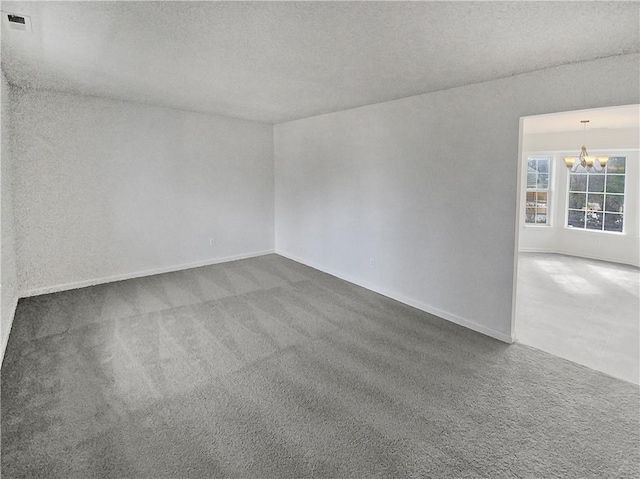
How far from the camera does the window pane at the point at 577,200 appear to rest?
23.3 ft

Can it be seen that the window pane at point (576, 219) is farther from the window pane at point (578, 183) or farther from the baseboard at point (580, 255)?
the baseboard at point (580, 255)

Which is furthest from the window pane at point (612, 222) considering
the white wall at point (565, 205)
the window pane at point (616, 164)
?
the window pane at point (616, 164)

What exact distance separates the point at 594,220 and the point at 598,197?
0.46m

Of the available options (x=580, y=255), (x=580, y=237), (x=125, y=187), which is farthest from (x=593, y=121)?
(x=125, y=187)

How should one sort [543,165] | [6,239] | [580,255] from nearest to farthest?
1. [6,239]
2. [580,255]
3. [543,165]

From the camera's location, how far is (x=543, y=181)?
24.6ft

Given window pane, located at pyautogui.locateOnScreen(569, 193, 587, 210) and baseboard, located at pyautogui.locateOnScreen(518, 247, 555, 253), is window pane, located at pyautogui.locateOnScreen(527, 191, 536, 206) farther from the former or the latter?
baseboard, located at pyautogui.locateOnScreen(518, 247, 555, 253)

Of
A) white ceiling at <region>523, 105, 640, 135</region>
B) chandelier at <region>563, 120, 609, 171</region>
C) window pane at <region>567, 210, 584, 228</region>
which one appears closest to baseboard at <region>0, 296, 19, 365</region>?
white ceiling at <region>523, 105, 640, 135</region>

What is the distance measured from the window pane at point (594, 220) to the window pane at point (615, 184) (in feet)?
1.60

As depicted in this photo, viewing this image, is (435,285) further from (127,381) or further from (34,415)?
(34,415)

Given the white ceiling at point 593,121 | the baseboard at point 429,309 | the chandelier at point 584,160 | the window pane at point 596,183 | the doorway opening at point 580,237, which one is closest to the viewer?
the baseboard at point 429,309

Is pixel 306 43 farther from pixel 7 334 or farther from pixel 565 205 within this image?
pixel 565 205

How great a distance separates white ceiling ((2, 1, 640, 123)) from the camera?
2029 mm

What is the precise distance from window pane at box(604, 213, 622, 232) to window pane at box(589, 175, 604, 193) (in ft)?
1.73
